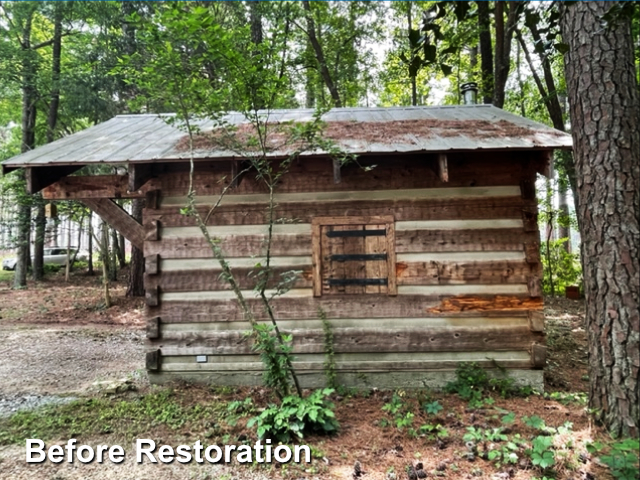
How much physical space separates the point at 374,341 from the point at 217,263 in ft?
7.49

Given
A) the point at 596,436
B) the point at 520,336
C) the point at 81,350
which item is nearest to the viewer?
the point at 596,436

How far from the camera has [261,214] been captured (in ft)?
15.8

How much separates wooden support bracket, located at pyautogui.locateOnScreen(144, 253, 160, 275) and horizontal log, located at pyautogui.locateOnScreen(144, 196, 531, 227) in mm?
464

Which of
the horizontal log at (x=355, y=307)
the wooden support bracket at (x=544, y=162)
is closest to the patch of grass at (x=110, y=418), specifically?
the horizontal log at (x=355, y=307)

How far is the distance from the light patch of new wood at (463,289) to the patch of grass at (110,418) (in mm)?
2649

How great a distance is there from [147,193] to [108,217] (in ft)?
2.07

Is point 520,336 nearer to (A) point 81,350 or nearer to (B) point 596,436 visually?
(B) point 596,436

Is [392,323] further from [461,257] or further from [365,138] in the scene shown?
[365,138]

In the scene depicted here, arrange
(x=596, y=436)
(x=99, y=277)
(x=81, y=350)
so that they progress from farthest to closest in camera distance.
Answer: (x=99, y=277)
(x=81, y=350)
(x=596, y=436)

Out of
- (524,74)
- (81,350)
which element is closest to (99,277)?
(81,350)

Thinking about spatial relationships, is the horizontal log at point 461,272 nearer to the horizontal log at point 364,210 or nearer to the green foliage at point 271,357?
the horizontal log at point 364,210

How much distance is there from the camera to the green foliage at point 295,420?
11.3ft

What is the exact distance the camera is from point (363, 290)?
15.5 feet

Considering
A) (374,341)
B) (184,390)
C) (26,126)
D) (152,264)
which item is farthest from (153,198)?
(26,126)
